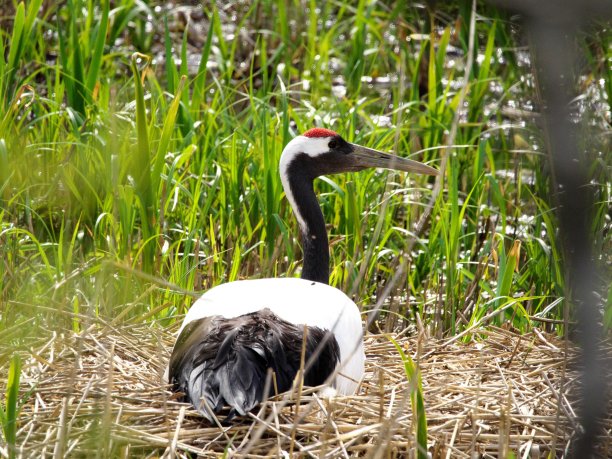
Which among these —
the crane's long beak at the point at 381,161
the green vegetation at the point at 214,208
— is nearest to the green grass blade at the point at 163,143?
the green vegetation at the point at 214,208

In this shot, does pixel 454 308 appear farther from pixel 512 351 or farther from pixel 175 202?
pixel 175 202

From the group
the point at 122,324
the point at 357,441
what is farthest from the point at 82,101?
the point at 357,441

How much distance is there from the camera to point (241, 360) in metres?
3.00

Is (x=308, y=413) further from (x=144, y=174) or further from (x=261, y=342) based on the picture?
(x=144, y=174)

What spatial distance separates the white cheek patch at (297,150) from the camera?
14.3 feet

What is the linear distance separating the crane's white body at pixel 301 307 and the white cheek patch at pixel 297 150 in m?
0.72

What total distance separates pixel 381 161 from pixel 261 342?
157 centimetres

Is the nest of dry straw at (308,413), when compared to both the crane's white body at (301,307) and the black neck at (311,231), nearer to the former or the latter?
the crane's white body at (301,307)

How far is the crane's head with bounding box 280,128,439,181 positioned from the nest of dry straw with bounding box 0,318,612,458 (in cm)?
91

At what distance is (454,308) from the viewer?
183 inches

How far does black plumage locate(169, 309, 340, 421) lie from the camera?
2.95 metres

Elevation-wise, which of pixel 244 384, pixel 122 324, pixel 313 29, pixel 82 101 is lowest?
pixel 122 324

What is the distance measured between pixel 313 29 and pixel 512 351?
357 cm

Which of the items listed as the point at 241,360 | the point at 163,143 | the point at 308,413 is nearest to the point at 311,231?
the point at 163,143
